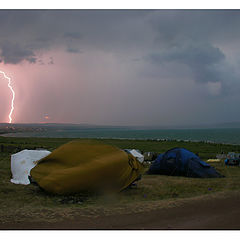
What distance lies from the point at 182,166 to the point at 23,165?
856cm

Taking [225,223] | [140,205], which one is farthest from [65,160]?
[225,223]

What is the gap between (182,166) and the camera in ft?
50.0

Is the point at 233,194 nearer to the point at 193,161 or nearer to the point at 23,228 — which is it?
the point at 193,161

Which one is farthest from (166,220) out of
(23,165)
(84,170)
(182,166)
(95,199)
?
(23,165)

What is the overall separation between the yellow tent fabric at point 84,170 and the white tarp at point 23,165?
263 cm

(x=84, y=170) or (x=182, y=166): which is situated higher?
(x=84, y=170)

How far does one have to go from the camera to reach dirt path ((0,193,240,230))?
6.19 m

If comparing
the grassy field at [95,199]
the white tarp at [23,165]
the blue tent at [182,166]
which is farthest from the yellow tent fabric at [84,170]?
the blue tent at [182,166]

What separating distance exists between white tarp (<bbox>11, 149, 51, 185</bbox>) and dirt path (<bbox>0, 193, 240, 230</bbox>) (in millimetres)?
6517

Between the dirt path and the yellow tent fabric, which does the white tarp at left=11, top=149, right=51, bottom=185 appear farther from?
the dirt path

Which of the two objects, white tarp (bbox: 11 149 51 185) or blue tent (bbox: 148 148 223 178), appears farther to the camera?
blue tent (bbox: 148 148 223 178)

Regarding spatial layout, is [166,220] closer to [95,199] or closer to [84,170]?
[95,199]

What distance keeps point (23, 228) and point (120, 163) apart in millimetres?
4841

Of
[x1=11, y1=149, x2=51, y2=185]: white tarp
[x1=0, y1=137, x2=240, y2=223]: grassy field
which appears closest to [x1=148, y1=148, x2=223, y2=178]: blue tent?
[x1=0, y1=137, x2=240, y2=223]: grassy field
